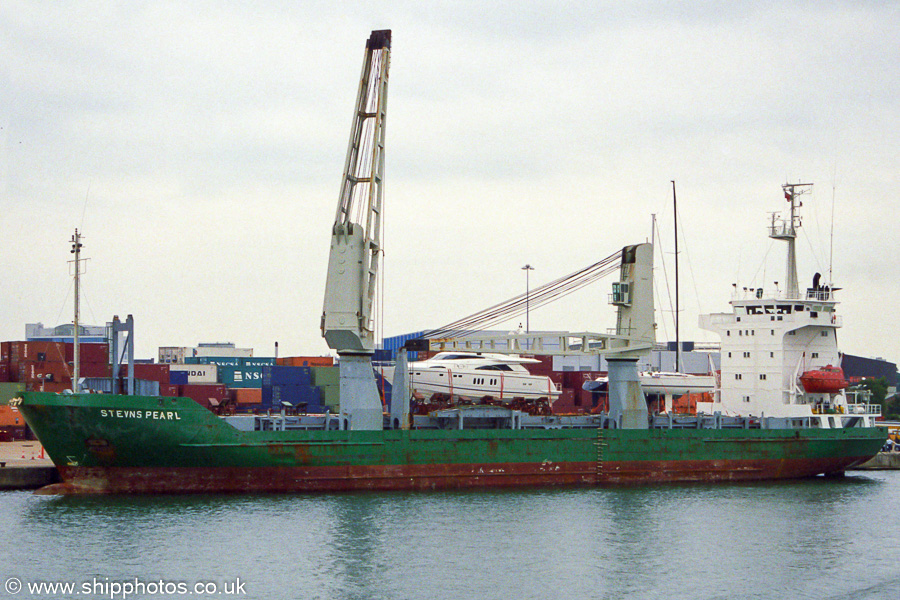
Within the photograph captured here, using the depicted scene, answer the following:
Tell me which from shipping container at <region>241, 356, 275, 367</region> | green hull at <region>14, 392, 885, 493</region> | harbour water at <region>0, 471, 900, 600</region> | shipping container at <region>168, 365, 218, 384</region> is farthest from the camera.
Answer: shipping container at <region>241, 356, 275, 367</region>

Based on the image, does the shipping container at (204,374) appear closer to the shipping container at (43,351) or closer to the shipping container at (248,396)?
the shipping container at (248,396)

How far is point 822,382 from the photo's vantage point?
43.1 m

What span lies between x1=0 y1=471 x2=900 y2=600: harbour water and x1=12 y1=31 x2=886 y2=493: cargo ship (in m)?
1.25

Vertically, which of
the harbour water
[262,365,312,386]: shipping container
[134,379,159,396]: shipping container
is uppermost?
[262,365,312,386]: shipping container

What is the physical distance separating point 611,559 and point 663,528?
4.58m

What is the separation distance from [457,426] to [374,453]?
13.2ft

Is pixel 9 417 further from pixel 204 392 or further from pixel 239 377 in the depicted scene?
pixel 239 377

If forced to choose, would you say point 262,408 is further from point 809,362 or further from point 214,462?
point 809,362

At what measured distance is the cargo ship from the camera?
33.5 meters

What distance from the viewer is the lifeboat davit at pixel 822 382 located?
43.1 metres

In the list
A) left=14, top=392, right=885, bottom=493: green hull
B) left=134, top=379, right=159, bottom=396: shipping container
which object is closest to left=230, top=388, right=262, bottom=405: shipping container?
left=134, top=379, right=159, bottom=396: shipping container

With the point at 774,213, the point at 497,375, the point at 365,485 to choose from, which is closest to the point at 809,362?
the point at 774,213

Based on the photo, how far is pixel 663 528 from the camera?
29.9 m

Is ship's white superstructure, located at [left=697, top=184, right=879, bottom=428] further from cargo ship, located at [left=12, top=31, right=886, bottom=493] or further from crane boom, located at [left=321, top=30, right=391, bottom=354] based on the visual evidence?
crane boom, located at [left=321, top=30, right=391, bottom=354]
